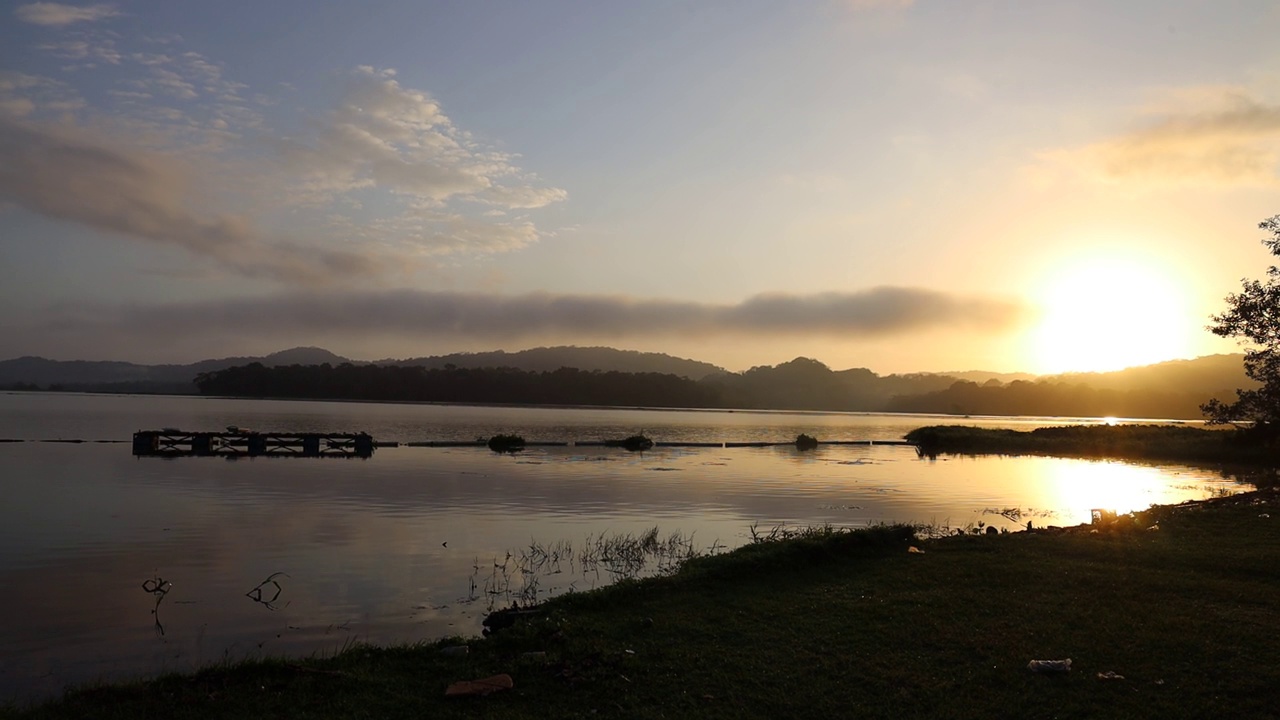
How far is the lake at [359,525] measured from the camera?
14.8m

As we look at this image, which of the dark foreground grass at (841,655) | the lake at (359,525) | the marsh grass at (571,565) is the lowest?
the lake at (359,525)

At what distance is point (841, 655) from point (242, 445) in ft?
207

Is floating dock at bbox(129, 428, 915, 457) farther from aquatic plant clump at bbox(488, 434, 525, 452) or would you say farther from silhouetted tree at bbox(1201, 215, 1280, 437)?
silhouetted tree at bbox(1201, 215, 1280, 437)

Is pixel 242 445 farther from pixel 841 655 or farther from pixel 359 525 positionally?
pixel 841 655

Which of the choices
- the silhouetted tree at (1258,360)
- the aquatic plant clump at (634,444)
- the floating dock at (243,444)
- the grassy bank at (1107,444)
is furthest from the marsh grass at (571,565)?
the grassy bank at (1107,444)

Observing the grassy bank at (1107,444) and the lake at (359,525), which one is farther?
the grassy bank at (1107,444)

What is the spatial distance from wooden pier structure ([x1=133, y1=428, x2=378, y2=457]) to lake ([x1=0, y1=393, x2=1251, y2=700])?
10.2 ft

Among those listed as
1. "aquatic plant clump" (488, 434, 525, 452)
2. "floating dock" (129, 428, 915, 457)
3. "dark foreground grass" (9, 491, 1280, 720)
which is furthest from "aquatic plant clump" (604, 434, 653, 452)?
"dark foreground grass" (9, 491, 1280, 720)

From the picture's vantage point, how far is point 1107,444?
86.5 m

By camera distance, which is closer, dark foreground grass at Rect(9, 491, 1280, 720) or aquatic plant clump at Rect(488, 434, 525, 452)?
dark foreground grass at Rect(9, 491, 1280, 720)

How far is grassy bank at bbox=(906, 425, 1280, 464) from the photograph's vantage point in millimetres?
72188

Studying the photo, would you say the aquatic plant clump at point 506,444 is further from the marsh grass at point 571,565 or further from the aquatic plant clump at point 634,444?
the marsh grass at point 571,565

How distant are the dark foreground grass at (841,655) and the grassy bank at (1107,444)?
6662cm

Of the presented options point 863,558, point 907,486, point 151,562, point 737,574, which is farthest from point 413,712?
point 907,486
